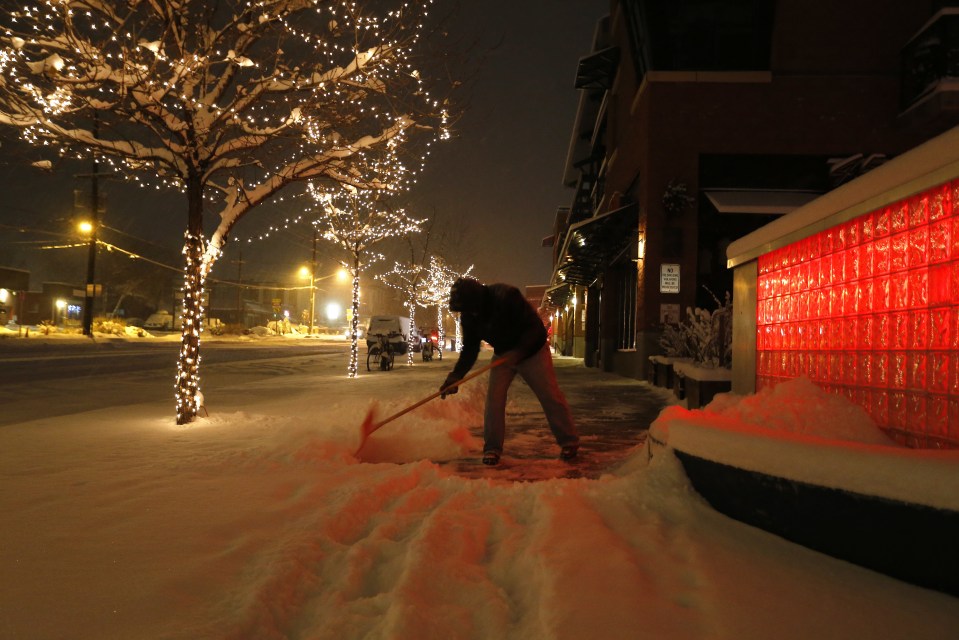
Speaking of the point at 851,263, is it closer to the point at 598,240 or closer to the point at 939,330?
the point at 939,330

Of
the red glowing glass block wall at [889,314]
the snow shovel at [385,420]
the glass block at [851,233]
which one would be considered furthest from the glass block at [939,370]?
the snow shovel at [385,420]

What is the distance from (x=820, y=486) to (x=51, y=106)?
780 centimetres

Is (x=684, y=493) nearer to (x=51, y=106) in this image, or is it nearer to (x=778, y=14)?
(x=51, y=106)

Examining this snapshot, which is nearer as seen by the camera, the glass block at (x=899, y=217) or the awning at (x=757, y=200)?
the glass block at (x=899, y=217)

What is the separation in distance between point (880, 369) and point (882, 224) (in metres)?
0.80

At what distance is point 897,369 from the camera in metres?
3.33

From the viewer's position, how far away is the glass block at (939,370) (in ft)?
9.62

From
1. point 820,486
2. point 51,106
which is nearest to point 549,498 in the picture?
point 820,486

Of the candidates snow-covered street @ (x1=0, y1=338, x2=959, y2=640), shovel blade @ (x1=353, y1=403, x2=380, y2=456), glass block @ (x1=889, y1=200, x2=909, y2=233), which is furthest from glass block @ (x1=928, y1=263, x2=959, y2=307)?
shovel blade @ (x1=353, y1=403, x2=380, y2=456)

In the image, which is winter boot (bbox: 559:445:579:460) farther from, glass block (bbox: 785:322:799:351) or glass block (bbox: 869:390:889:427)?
glass block (bbox: 869:390:889:427)

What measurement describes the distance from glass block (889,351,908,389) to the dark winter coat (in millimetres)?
2629

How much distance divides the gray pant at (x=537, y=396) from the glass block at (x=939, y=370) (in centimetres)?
285

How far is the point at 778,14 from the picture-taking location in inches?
536

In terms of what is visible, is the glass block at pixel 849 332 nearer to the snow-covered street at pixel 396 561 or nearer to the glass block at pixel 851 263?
the glass block at pixel 851 263
